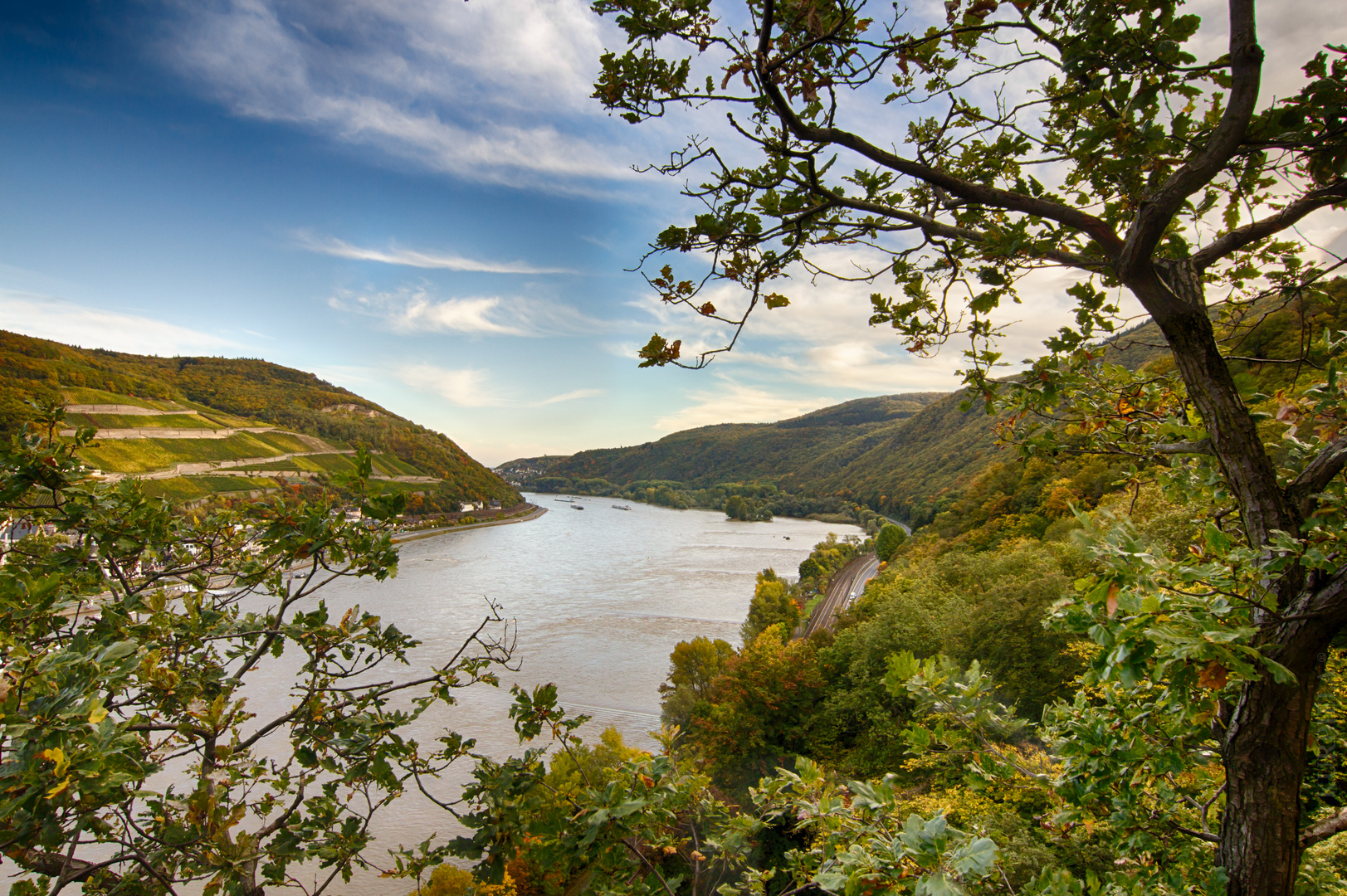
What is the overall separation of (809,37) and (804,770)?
2331mm

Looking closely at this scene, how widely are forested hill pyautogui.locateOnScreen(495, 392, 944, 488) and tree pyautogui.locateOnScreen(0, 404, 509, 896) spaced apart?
118 m

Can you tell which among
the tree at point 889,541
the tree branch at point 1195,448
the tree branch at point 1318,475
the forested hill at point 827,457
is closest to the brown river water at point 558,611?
the tree branch at point 1195,448

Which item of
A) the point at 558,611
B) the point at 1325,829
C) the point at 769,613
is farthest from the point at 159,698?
the point at 558,611

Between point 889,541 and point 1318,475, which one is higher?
point 1318,475

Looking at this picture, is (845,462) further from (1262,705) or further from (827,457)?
(1262,705)

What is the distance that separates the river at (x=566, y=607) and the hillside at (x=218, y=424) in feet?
22.9

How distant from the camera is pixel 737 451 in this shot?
137 m

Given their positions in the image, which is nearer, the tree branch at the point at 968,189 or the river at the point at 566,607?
the tree branch at the point at 968,189

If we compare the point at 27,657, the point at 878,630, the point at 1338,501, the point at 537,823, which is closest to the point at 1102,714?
the point at 1338,501

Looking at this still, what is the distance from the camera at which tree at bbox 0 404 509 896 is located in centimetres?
139

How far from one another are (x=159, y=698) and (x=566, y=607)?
91.3 feet

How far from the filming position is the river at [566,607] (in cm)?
1639

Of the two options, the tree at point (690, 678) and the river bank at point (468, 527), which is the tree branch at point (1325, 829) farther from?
the river bank at point (468, 527)

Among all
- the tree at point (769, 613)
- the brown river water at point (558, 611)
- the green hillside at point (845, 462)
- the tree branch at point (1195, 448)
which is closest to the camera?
the tree branch at point (1195, 448)
